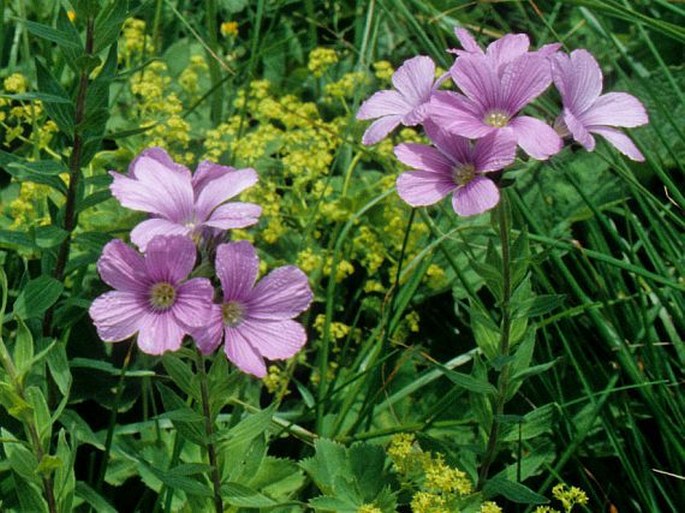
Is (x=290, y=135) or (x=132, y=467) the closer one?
(x=132, y=467)

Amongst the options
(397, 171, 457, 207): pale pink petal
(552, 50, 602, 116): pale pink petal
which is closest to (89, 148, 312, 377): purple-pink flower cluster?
(397, 171, 457, 207): pale pink petal

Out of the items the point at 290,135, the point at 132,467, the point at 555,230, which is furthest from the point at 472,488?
the point at 290,135

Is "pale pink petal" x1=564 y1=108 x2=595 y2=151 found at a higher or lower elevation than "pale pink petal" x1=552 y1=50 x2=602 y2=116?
lower

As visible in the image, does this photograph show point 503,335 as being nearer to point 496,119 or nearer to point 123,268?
point 496,119

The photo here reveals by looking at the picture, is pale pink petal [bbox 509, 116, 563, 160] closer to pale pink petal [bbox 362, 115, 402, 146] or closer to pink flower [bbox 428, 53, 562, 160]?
pink flower [bbox 428, 53, 562, 160]

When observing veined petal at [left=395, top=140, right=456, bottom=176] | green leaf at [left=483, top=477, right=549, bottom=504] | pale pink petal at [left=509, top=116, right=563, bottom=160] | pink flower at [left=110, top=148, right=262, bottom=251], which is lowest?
green leaf at [left=483, top=477, right=549, bottom=504]

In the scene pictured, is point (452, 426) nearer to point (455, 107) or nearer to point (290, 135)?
point (290, 135)
